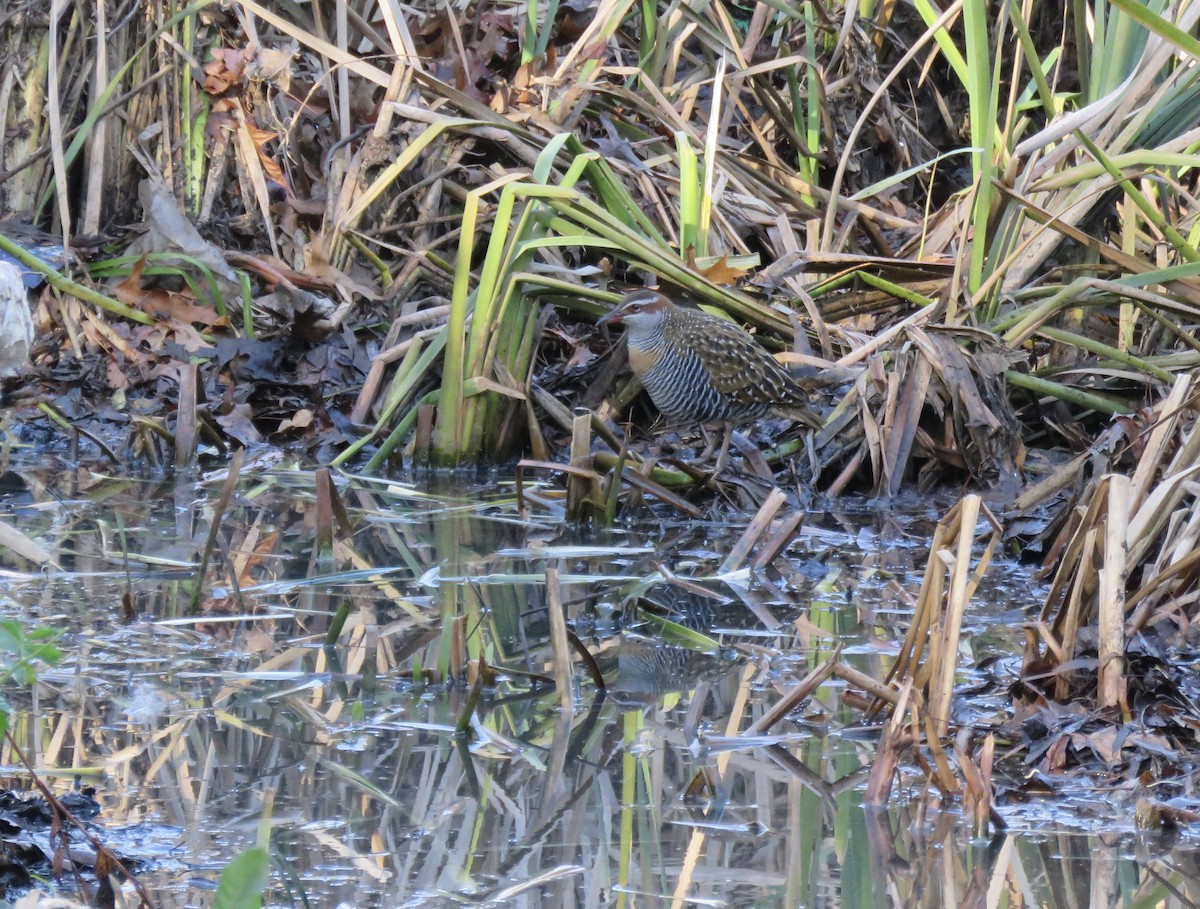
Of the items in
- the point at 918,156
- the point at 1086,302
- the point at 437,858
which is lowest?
the point at 437,858

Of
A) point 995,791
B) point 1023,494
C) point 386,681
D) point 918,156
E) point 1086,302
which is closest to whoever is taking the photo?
point 995,791

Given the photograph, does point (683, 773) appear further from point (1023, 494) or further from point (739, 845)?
point (1023, 494)

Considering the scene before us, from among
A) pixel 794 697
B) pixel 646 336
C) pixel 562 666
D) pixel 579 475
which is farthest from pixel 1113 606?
pixel 646 336

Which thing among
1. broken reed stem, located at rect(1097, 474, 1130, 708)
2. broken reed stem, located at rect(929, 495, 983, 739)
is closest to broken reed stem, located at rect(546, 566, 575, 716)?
broken reed stem, located at rect(929, 495, 983, 739)

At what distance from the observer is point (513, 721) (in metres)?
2.87

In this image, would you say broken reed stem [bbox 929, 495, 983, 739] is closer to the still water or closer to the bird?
the still water

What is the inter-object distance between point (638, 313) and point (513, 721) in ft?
9.73

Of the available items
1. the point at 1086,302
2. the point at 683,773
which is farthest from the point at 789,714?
the point at 1086,302

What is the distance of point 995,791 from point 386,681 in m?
1.21

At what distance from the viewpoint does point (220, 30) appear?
7.21 metres

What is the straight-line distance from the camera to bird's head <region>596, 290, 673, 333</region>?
18.5ft

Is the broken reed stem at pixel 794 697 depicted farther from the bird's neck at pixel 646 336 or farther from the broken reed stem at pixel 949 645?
the bird's neck at pixel 646 336

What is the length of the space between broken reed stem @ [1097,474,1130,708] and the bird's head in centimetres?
288

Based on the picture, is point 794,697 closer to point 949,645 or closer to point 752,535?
point 949,645
